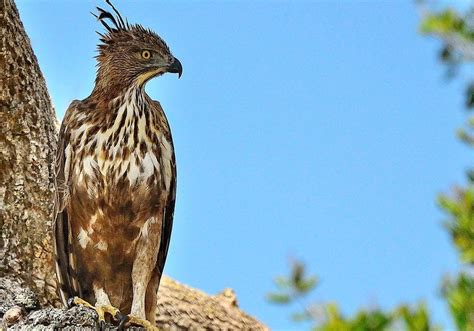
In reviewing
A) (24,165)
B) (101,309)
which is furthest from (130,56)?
(101,309)

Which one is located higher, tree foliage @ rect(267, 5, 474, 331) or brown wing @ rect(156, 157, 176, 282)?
brown wing @ rect(156, 157, 176, 282)

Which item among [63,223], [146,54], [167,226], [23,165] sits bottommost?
[63,223]

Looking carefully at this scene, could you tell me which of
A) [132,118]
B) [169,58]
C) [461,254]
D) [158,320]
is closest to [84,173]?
[132,118]

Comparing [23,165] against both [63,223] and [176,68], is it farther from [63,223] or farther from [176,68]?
[176,68]

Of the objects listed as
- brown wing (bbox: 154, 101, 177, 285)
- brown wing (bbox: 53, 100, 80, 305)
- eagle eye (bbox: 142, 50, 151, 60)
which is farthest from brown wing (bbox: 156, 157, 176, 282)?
eagle eye (bbox: 142, 50, 151, 60)

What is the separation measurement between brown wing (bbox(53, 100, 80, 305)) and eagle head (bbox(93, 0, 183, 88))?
370 mm

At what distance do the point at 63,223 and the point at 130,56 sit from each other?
3.81 ft

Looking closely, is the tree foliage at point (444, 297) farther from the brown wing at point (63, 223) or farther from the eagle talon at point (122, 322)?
the brown wing at point (63, 223)

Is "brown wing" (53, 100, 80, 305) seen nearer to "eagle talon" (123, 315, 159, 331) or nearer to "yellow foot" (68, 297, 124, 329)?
"yellow foot" (68, 297, 124, 329)

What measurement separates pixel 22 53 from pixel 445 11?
3.74 m

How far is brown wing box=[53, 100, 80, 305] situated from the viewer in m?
5.72

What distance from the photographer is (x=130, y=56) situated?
6.08 m

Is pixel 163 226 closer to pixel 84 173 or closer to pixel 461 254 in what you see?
pixel 84 173

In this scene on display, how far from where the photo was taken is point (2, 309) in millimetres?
4578
